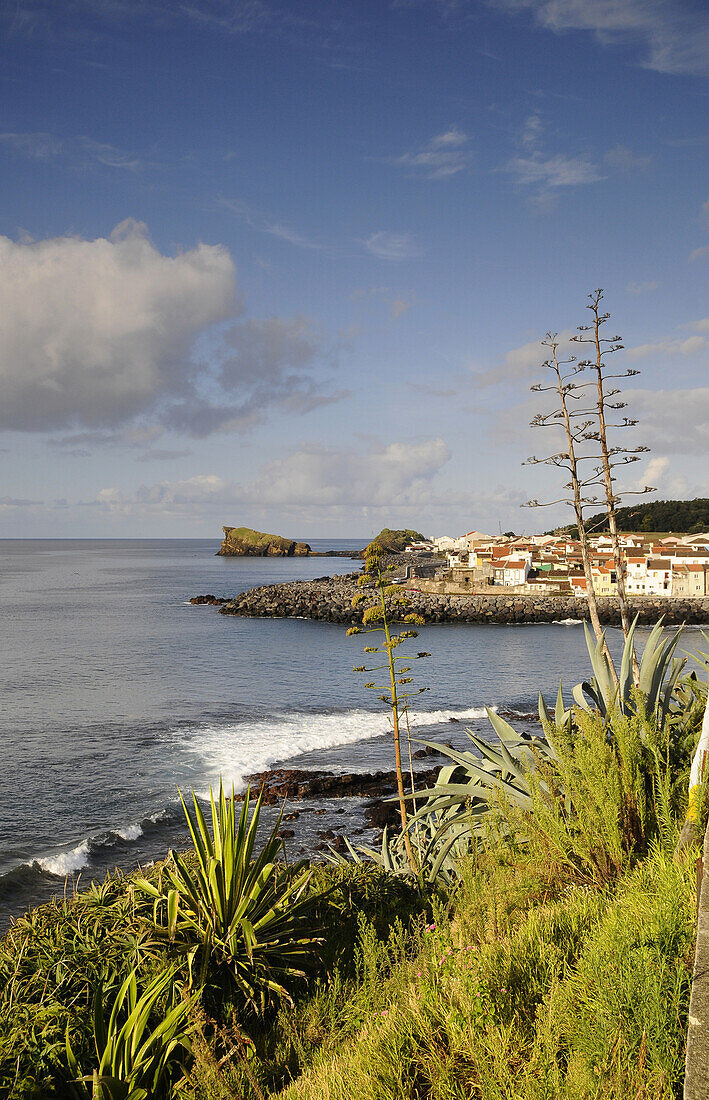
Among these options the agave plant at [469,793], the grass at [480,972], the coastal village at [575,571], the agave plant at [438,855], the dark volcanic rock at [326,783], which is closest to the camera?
the grass at [480,972]

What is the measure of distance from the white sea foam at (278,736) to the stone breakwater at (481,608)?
29.9 metres

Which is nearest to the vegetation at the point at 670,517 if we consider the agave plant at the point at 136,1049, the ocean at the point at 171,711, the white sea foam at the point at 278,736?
the ocean at the point at 171,711

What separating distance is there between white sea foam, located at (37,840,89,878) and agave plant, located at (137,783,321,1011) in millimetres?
8779

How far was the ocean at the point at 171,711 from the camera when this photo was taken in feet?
44.7

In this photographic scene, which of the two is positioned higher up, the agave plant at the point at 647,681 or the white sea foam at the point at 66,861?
the agave plant at the point at 647,681

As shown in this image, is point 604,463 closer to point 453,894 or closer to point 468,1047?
point 453,894

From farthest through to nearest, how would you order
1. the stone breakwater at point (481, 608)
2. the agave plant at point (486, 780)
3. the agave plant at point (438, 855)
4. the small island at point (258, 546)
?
the small island at point (258, 546) < the stone breakwater at point (481, 608) < the agave plant at point (438, 855) < the agave plant at point (486, 780)

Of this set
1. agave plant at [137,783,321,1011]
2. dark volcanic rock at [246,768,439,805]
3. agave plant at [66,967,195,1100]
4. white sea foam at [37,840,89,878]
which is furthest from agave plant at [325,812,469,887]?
dark volcanic rock at [246,768,439,805]

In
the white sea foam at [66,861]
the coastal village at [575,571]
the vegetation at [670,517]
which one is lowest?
the white sea foam at [66,861]

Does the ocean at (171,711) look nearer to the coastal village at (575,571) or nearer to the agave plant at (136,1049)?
the agave plant at (136,1049)

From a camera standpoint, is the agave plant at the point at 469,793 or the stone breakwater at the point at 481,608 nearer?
the agave plant at the point at 469,793

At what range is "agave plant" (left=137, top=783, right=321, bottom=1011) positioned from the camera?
3.93 meters

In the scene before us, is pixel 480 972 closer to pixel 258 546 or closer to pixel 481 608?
pixel 481 608

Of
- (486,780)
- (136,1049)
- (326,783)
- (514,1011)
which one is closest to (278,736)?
(326,783)
